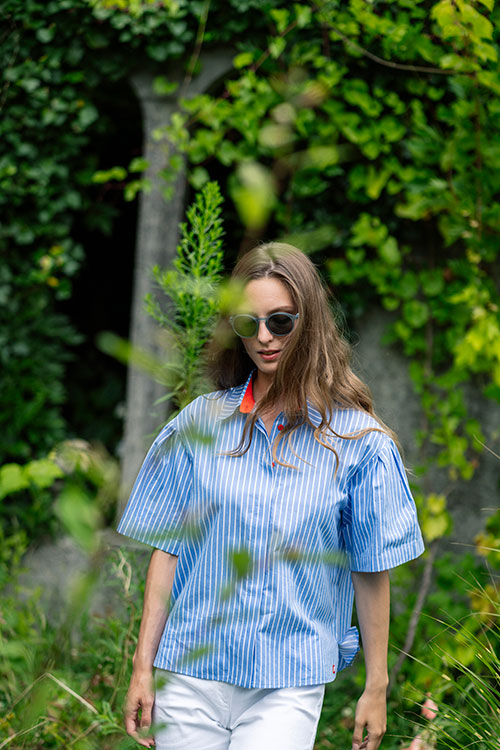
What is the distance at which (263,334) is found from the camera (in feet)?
5.43

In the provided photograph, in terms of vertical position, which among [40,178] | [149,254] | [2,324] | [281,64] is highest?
[281,64]

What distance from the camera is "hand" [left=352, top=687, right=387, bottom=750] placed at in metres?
1.63

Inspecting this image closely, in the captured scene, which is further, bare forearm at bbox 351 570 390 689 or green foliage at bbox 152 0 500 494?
green foliage at bbox 152 0 500 494

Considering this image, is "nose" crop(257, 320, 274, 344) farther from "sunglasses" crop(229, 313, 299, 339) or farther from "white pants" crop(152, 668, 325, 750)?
"white pants" crop(152, 668, 325, 750)

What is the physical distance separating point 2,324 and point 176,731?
265 centimetres

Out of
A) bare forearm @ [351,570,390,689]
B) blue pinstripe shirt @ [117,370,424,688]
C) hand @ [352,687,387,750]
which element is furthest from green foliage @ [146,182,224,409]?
hand @ [352,687,387,750]

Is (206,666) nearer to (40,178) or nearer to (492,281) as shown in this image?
(492,281)

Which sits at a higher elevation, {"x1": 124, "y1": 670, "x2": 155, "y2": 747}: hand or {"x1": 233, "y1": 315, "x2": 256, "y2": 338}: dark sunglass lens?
{"x1": 233, "y1": 315, "x2": 256, "y2": 338}: dark sunglass lens

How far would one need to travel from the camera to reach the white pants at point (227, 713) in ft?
5.19

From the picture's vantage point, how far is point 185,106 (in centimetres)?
351

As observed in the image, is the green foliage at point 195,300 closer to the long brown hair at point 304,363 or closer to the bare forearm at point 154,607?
the long brown hair at point 304,363

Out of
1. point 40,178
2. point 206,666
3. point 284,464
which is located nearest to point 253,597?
point 206,666

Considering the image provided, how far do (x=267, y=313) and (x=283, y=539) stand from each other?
0.48 m

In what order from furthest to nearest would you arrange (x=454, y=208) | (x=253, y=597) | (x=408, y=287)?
(x=408, y=287) < (x=454, y=208) < (x=253, y=597)
